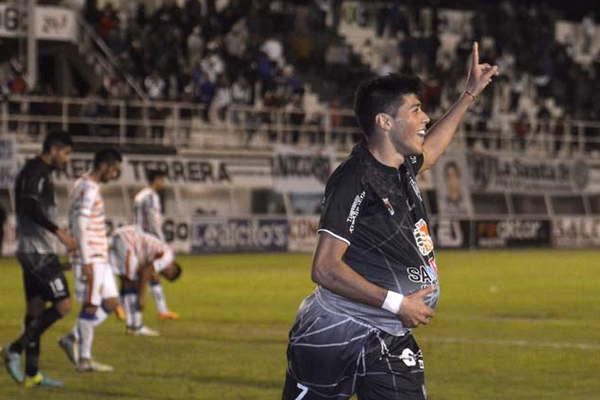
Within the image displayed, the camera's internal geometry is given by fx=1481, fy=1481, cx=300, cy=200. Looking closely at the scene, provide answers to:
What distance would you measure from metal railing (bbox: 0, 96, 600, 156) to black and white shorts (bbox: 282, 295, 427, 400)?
93.1 ft

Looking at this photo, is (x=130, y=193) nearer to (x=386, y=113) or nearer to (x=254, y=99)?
(x=254, y=99)

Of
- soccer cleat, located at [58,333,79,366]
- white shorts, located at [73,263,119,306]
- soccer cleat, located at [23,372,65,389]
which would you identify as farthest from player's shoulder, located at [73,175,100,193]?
soccer cleat, located at [23,372,65,389]

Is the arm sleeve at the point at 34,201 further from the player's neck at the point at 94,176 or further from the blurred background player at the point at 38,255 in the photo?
the player's neck at the point at 94,176

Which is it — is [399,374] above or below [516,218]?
above

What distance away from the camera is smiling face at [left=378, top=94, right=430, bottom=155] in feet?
22.3

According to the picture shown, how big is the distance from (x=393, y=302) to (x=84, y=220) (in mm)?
7869

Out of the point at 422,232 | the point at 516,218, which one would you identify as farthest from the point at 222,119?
the point at 422,232

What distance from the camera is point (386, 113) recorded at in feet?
22.2

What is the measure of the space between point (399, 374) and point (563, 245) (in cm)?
4044

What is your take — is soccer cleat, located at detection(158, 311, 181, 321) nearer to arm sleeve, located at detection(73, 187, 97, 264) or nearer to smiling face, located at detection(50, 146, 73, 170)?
arm sleeve, located at detection(73, 187, 97, 264)

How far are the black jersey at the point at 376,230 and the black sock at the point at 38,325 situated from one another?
6.72 m

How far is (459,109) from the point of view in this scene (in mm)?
7984

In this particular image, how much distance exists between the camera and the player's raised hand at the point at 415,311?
657 centimetres

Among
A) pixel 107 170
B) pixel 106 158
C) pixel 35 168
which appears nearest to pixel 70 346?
pixel 107 170
